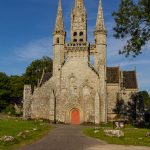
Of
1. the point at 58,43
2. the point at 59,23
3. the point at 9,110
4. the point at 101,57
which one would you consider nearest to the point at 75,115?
the point at 101,57

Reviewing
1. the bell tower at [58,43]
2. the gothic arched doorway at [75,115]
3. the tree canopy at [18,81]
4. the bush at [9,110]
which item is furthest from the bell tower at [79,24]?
the tree canopy at [18,81]

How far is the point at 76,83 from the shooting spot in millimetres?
63250

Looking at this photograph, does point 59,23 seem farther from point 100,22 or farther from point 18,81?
point 18,81

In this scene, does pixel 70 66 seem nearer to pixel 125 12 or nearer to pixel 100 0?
pixel 100 0

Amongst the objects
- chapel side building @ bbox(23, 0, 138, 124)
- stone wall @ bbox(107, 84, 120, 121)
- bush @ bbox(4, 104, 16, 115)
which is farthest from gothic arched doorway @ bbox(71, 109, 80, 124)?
bush @ bbox(4, 104, 16, 115)

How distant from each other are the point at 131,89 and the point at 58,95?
45.4ft

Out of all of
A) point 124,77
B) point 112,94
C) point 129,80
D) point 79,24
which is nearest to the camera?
point 79,24

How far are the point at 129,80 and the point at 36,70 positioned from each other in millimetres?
32362

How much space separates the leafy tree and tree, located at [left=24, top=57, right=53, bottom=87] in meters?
31.3

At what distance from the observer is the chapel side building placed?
62344 millimetres

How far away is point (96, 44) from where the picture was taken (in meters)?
64.1

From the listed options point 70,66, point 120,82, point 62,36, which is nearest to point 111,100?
point 120,82

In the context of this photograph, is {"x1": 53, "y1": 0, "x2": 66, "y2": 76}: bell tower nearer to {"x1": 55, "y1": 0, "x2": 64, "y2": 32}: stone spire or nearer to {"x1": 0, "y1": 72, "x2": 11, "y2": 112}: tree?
{"x1": 55, "y1": 0, "x2": 64, "y2": 32}: stone spire

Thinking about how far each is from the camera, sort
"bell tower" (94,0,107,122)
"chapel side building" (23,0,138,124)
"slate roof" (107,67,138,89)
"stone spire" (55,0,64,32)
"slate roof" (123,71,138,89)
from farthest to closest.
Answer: "slate roof" (123,71,138,89) → "slate roof" (107,67,138,89) → "stone spire" (55,0,64,32) → "chapel side building" (23,0,138,124) → "bell tower" (94,0,107,122)
